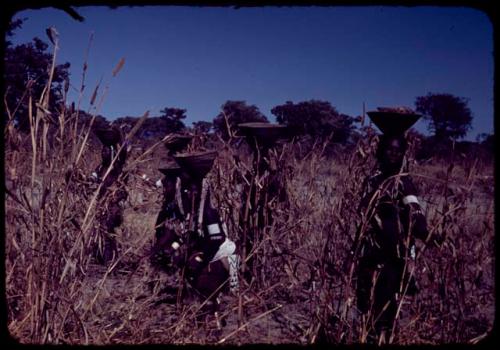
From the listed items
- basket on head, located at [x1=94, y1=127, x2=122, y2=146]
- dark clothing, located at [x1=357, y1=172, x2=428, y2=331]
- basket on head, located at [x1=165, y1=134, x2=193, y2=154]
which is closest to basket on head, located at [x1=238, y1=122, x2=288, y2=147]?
basket on head, located at [x1=165, y1=134, x2=193, y2=154]

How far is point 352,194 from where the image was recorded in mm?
2916

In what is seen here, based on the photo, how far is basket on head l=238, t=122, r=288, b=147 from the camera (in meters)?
4.50

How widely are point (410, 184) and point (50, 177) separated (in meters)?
2.53

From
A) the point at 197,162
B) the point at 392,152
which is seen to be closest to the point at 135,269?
the point at 197,162

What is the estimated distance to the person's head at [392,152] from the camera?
2.96 metres

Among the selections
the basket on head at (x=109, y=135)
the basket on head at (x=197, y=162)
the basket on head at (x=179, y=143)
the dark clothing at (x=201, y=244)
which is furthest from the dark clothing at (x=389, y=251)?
the basket on head at (x=109, y=135)

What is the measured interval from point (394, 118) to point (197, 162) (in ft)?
5.64

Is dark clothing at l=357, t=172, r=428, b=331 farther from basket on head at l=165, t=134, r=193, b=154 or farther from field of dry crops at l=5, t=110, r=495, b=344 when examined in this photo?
basket on head at l=165, t=134, r=193, b=154

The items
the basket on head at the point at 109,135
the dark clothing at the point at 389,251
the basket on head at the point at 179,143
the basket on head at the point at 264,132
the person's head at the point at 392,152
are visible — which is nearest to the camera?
the dark clothing at the point at 389,251

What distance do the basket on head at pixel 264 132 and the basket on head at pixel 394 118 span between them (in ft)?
5.57

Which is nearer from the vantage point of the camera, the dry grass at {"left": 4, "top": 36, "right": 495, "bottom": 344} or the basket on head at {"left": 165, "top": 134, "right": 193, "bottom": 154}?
the dry grass at {"left": 4, "top": 36, "right": 495, "bottom": 344}

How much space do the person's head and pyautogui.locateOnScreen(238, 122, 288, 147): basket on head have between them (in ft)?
5.56

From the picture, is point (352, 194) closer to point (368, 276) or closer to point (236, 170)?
point (368, 276)

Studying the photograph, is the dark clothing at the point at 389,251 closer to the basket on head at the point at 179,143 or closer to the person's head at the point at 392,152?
the person's head at the point at 392,152
